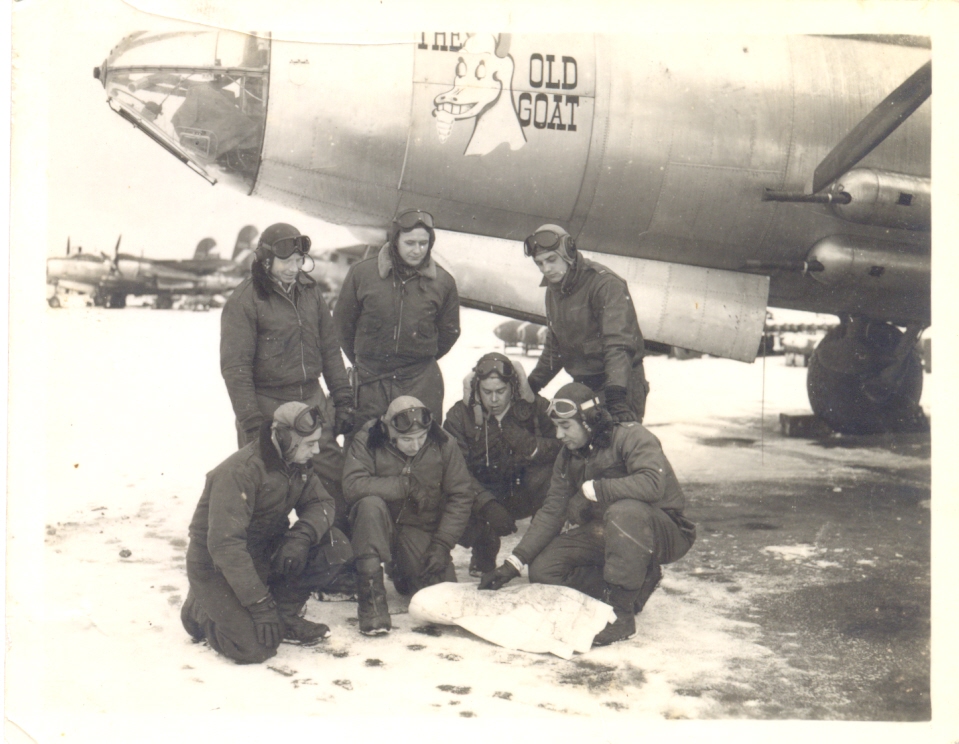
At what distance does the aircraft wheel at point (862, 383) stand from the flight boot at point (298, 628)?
5.39 m

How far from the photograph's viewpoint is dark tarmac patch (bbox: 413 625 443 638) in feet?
11.9

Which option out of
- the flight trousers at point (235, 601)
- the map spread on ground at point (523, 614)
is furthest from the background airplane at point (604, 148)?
the flight trousers at point (235, 601)

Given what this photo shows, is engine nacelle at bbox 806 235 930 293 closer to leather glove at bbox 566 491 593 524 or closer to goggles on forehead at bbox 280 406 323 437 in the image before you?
leather glove at bbox 566 491 593 524

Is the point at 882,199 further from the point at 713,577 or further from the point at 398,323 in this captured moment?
the point at 398,323

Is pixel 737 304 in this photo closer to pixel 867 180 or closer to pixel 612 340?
pixel 867 180

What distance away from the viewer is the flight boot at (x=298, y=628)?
11.5 ft

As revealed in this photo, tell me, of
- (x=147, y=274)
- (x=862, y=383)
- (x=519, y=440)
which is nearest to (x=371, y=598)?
(x=519, y=440)

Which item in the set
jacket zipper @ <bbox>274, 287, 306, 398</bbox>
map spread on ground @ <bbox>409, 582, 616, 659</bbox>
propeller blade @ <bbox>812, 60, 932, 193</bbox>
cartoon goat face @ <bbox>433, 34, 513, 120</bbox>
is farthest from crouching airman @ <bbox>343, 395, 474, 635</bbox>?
propeller blade @ <bbox>812, 60, 932, 193</bbox>

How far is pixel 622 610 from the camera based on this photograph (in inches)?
144

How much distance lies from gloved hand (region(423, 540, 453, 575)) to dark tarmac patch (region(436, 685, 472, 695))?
79 cm

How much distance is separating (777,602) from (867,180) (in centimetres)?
247

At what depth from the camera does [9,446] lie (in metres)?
3.73

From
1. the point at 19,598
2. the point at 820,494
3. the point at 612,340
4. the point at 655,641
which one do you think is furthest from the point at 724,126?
the point at 19,598

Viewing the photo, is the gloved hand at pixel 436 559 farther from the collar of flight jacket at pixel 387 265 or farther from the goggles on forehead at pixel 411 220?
the goggles on forehead at pixel 411 220
